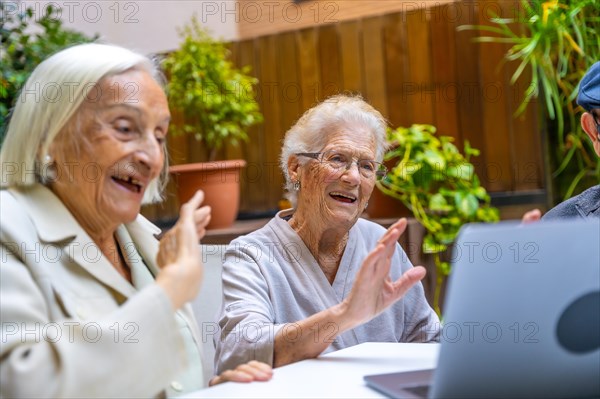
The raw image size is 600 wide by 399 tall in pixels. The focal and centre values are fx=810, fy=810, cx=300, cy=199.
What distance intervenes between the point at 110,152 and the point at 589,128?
1.37 metres

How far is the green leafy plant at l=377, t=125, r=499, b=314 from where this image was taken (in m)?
3.83

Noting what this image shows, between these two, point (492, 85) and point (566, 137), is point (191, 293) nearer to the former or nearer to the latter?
point (566, 137)

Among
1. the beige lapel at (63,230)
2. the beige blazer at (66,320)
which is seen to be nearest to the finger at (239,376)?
the beige blazer at (66,320)

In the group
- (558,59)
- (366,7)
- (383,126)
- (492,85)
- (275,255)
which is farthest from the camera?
(366,7)

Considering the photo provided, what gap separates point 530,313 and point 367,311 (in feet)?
1.94

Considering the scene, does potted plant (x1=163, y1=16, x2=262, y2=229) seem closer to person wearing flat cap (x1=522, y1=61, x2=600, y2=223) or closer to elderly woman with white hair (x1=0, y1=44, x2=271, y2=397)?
person wearing flat cap (x1=522, y1=61, x2=600, y2=223)

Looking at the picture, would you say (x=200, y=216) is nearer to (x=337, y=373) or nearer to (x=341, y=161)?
(x=337, y=373)

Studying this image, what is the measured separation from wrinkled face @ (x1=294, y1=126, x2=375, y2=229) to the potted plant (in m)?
2.04

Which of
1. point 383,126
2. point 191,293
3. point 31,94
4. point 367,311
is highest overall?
point 31,94

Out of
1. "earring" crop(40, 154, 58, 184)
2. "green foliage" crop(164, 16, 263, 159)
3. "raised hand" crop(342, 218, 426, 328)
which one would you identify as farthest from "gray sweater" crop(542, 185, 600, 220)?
"green foliage" crop(164, 16, 263, 159)

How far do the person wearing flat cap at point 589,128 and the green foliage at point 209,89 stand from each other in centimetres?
245

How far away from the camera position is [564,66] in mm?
3561

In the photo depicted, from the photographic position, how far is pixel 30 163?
133 cm

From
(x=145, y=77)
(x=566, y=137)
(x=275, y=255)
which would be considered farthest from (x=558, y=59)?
(x=145, y=77)
